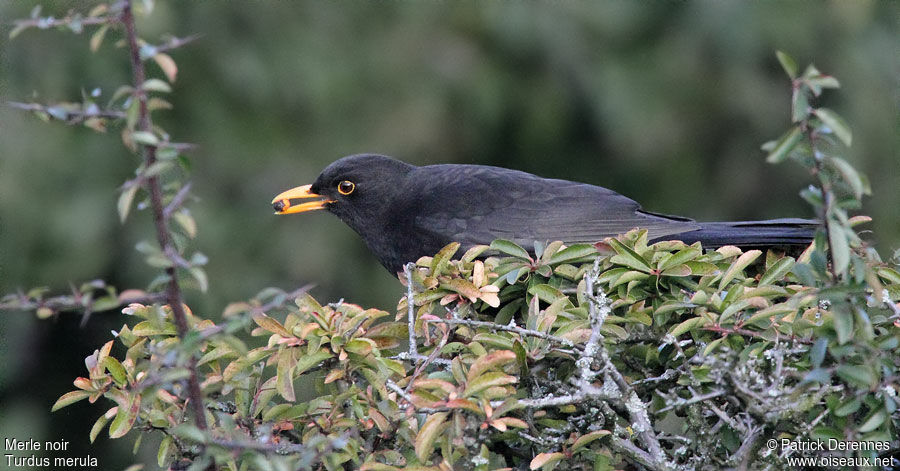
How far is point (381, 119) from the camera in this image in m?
6.20

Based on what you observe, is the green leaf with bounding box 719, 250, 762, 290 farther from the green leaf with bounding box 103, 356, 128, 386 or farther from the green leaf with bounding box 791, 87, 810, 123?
the green leaf with bounding box 103, 356, 128, 386

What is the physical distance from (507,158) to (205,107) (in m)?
2.08

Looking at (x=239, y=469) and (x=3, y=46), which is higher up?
(x=3, y=46)

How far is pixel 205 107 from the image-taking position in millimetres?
5992

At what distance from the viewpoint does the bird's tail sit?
11.0 feet

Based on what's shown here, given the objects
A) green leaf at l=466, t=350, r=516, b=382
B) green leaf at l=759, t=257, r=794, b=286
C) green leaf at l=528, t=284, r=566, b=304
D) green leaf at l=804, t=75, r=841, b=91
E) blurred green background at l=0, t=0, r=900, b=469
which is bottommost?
green leaf at l=466, t=350, r=516, b=382

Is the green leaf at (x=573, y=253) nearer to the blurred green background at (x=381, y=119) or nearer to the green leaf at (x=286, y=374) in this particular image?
the green leaf at (x=286, y=374)

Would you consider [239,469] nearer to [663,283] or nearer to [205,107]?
[663,283]

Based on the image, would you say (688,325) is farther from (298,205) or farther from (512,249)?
(298,205)

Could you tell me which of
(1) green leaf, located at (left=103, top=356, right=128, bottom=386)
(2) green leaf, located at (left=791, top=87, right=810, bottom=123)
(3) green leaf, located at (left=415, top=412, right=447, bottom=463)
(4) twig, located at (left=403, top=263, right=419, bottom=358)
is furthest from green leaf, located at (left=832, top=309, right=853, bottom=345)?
(1) green leaf, located at (left=103, top=356, right=128, bottom=386)

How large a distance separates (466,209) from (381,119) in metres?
2.34

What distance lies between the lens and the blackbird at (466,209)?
A: 12.7 feet

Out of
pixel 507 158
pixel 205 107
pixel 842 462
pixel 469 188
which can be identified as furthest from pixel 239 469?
pixel 507 158

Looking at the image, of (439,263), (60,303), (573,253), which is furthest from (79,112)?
(573,253)
